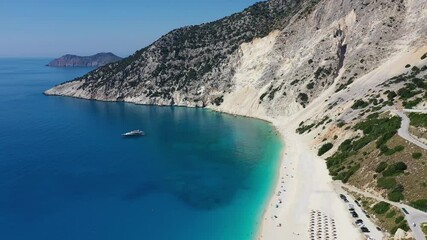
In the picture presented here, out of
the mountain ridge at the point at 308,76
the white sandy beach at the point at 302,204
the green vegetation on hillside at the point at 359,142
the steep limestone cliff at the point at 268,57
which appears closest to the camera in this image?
the white sandy beach at the point at 302,204

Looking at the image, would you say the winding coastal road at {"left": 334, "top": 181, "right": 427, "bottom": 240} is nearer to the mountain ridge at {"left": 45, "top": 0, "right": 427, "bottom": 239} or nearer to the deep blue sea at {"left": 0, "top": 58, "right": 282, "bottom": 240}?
the mountain ridge at {"left": 45, "top": 0, "right": 427, "bottom": 239}

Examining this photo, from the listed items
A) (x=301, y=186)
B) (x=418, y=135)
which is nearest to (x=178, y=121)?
(x=301, y=186)

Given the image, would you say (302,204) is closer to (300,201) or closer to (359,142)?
(300,201)

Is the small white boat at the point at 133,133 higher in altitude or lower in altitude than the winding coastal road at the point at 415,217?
lower

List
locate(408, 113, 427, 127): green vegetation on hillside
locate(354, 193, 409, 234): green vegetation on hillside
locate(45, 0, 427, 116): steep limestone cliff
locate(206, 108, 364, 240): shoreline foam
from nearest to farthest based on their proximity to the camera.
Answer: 1. locate(354, 193, 409, 234): green vegetation on hillside
2. locate(206, 108, 364, 240): shoreline foam
3. locate(408, 113, 427, 127): green vegetation on hillside
4. locate(45, 0, 427, 116): steep limestone cliff

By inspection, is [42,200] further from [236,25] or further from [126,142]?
[236,25]

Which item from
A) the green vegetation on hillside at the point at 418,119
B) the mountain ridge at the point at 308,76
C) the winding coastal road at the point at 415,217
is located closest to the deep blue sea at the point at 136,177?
the mountain ridge at the point at 308,76

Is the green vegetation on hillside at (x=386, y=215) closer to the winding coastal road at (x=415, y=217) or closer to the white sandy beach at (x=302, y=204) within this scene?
the winding coastal road at (x=415, y=217)

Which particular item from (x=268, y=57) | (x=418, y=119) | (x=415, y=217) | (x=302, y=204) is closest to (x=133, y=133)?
(x=268, y=57)

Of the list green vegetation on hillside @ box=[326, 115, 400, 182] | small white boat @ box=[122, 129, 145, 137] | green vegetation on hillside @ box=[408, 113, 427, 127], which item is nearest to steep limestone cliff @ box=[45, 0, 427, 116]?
green vegetation on hillside @ box=[326, 115, 400, 182]
